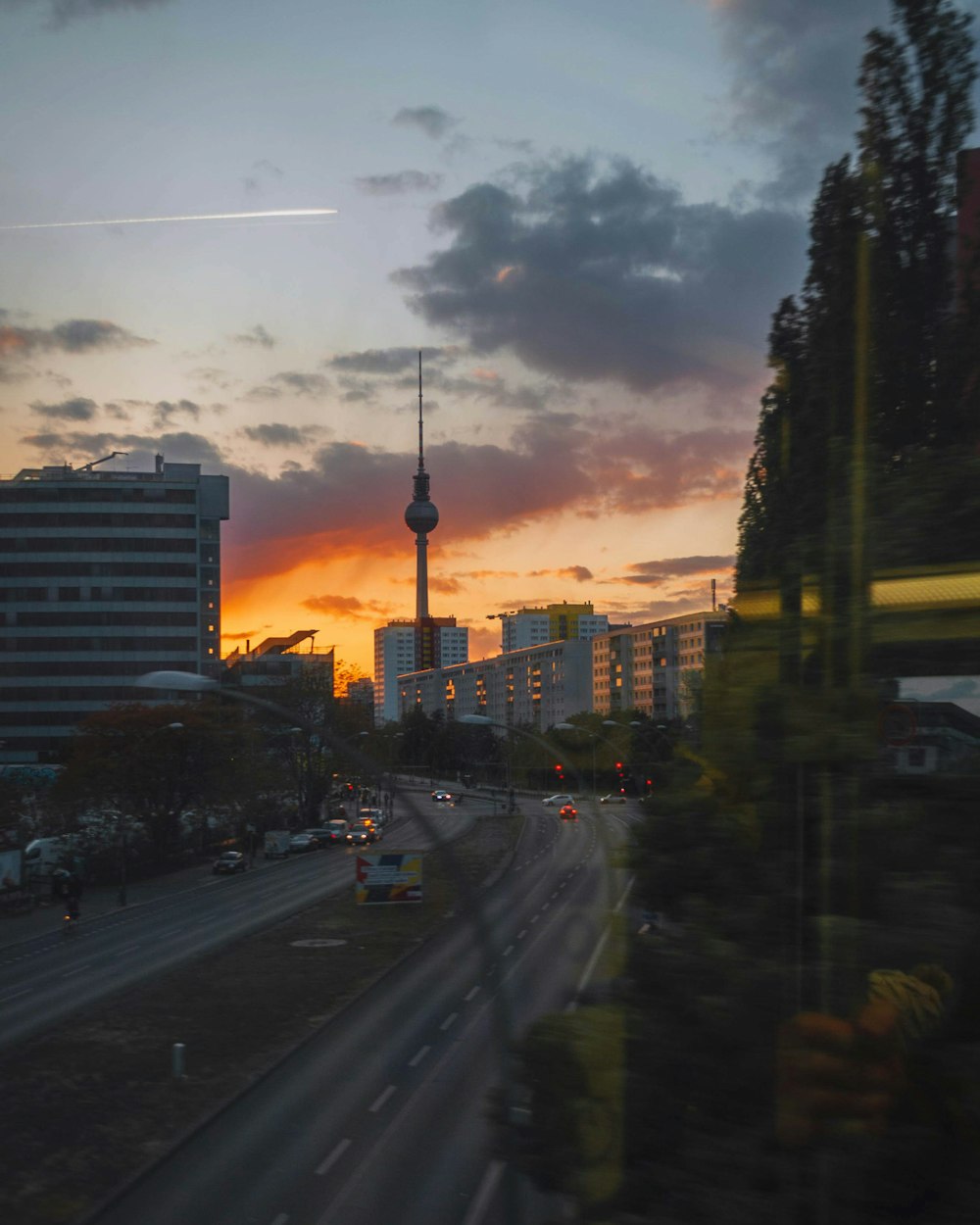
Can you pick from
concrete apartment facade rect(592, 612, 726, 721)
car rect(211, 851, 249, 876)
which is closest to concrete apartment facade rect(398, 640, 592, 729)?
concrete apartment facade rect(592, 612, 726, 721)

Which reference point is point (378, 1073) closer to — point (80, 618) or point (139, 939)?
point (139, 939)

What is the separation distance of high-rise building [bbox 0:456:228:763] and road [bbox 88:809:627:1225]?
59.7 meters

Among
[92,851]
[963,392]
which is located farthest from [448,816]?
[963,392]

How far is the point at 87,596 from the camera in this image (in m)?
81.4

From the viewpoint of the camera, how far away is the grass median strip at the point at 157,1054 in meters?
14.1

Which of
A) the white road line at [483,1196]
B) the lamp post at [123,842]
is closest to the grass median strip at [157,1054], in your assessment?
the white road line at [483,1196]

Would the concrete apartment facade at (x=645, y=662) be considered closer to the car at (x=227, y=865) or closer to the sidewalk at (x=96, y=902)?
the car at (x=227, y=865)

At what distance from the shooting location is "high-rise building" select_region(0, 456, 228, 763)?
263 ft

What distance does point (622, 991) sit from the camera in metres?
5.75

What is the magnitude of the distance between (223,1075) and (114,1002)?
22.2 ft

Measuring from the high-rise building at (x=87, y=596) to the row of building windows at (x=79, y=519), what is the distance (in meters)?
0.07

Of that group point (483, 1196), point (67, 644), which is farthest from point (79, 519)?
point (483, 1196)

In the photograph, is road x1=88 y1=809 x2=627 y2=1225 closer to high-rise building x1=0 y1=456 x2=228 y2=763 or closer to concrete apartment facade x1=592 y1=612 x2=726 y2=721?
high-rise building x1=0 y1=456 x2=228 y2=763

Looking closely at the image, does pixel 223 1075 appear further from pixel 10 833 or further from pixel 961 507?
pixel 10 833
